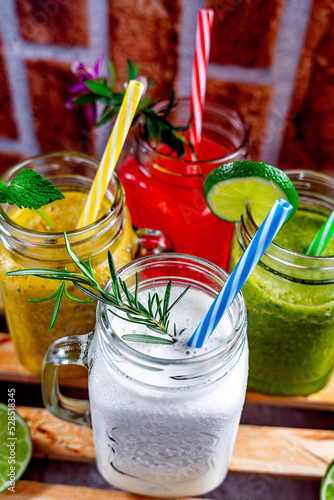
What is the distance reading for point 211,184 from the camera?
66 centimetres

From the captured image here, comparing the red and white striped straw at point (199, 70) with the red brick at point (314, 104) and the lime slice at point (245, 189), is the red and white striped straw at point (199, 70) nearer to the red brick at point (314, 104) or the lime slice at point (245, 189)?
the lime slice at point (245, 189)

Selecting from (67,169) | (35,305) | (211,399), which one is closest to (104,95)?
(67,169)

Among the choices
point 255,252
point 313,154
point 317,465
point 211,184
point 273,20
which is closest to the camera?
point 255,252

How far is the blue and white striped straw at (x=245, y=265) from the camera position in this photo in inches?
19.8

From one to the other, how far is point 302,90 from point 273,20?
0.15 metres

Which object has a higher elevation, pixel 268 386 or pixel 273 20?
pixel 273 20

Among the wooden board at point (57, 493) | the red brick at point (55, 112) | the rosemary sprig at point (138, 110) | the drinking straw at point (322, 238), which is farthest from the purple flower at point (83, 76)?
the wooden board at point (57, 493)

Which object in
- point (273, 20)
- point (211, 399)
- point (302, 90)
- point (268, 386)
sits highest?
point (273, 20)

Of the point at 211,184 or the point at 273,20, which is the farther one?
the point at 273,20

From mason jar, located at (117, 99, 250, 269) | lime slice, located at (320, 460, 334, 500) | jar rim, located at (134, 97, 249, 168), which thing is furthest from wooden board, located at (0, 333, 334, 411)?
jar rim, located at (134, 97, 249, 168)

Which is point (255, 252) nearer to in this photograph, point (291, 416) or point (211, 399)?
point (211, 399)

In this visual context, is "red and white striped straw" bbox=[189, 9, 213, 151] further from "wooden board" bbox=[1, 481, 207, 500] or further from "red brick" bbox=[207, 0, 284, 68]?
"wooden board" bbox=[1, 481, 207, 500]

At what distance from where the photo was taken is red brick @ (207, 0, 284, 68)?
92 centimetres

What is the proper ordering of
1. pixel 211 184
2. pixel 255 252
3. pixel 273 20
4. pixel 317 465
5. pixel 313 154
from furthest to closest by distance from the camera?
pixel 313 154 → pixel 273 20 → pixel 317 465 → pixel 211 184 → pixel 255 252
